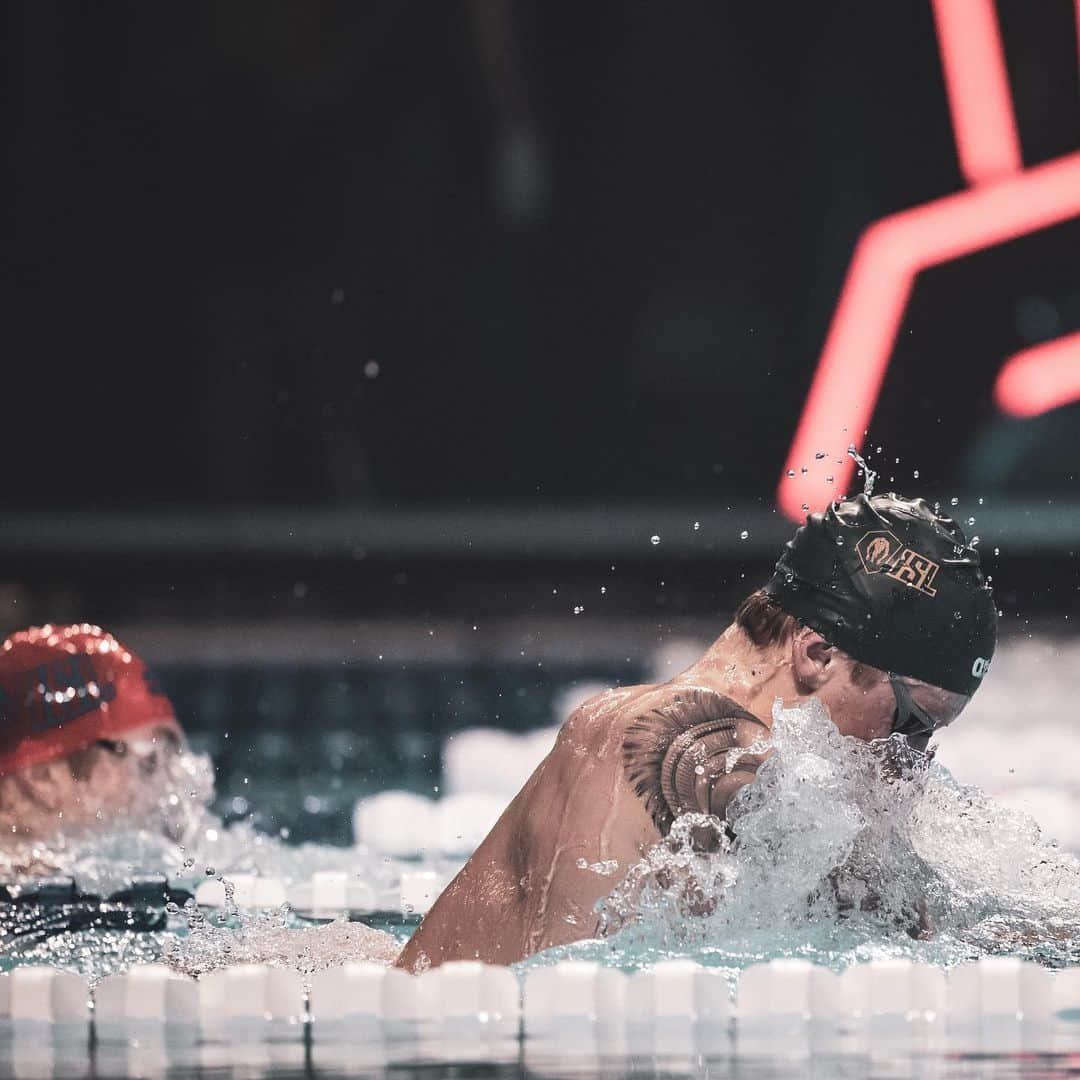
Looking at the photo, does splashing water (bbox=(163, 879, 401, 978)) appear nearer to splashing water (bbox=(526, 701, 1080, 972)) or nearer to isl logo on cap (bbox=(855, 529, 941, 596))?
splashing water (bbox=(526, 701, 1080, 972))

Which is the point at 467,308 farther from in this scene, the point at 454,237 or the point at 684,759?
the point at 684,759

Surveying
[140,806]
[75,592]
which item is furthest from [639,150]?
[140,806]

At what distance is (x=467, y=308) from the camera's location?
30.4 feet

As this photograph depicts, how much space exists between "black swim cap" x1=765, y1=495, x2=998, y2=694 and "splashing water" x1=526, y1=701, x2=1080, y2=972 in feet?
0.48

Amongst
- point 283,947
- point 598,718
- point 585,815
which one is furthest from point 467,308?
point 585,815

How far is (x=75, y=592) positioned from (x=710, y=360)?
3.31m

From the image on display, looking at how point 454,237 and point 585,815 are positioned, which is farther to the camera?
point 454,237

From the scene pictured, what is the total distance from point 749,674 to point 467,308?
21.6 feet

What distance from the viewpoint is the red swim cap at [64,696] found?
451cm

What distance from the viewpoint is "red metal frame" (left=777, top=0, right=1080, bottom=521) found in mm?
8305

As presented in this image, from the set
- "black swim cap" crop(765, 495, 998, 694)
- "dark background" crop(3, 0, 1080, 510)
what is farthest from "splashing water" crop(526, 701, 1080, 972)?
"dark background" crop(3, 0, 1080, 510)

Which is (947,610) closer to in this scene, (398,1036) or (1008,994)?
(1008,994)

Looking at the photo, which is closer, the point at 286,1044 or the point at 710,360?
the point at 286,1044

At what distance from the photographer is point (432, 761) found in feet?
22.0
